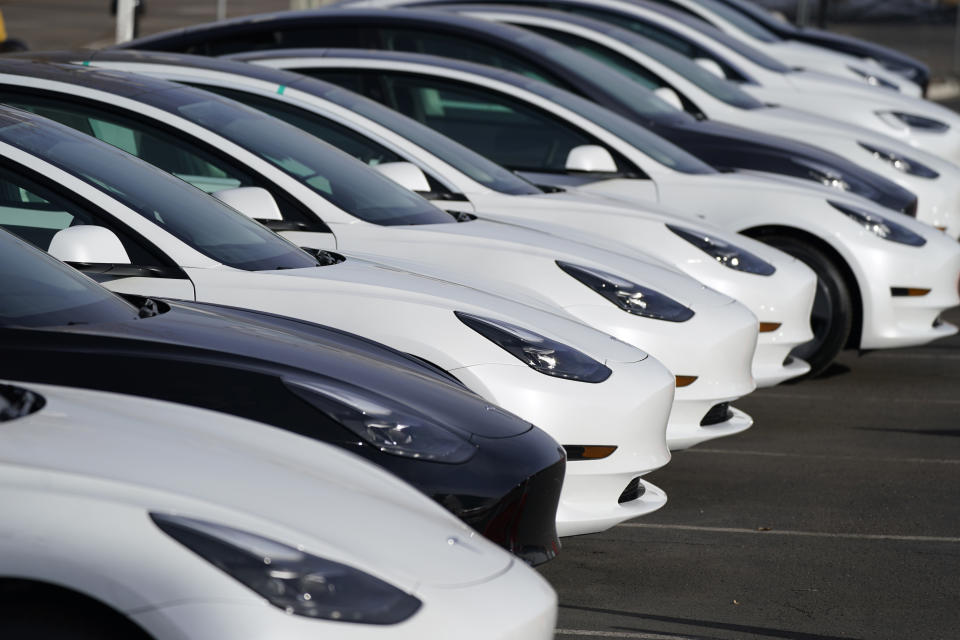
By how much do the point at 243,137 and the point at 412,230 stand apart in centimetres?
75

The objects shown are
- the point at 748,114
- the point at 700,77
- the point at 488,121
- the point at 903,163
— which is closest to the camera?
the point at 488,121

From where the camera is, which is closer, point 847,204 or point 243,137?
point 243,137

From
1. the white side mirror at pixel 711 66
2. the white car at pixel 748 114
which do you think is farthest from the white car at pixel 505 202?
the white side mirror at pixel 711 66

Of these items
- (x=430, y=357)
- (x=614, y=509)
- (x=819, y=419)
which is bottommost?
(x=819, y=419)

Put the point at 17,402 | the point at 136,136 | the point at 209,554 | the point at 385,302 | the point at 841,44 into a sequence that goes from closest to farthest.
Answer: the point at 209,554 < the point at 17,402 < the point at 385,302 < the point at 136,136 < the point at 841,44

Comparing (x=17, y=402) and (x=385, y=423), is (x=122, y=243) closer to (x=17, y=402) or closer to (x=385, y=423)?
(x=385, y=423)

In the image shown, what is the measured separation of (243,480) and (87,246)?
5.76 ft

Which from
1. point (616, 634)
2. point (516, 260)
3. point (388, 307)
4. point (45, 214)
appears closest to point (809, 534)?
point (616, 634)

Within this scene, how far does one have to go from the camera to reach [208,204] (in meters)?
4.98

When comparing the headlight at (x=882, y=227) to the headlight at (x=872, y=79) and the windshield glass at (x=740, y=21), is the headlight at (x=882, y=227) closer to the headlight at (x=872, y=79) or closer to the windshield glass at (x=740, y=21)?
the headlight at (x=872, y=79)

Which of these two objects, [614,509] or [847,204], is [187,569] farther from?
[847,204]

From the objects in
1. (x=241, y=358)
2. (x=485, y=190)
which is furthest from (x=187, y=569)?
(x=485, y=190)

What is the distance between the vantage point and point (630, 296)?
5.71m

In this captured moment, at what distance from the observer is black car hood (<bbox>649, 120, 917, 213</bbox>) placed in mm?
9156
